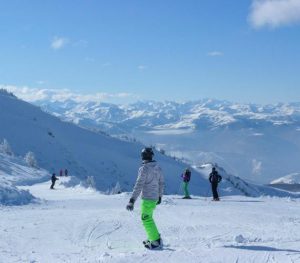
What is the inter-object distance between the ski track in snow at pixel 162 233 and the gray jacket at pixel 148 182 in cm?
Answer: 117

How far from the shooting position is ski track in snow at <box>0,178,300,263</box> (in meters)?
9.65

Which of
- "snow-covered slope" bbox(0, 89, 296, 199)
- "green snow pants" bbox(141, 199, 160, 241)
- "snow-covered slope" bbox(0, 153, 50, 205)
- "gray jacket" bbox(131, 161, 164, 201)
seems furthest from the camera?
"snow-covered slope" bbox(0, 89, 296, 199)

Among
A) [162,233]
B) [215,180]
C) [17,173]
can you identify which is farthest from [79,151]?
[162,233]

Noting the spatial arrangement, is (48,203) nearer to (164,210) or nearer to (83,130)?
(164,210)

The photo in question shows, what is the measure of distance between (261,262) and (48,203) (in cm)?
1493

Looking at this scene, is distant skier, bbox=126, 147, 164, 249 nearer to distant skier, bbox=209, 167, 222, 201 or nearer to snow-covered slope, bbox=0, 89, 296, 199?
distant skier, bbox=209, 167, 222, 201

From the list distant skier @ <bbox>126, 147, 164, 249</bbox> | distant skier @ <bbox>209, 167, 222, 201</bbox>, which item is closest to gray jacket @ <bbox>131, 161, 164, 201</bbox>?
distant skier @ <bbox>126, 147, 164, 249</bbox>

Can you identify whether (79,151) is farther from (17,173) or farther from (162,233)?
(162,233)

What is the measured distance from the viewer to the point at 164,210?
61.1 feet

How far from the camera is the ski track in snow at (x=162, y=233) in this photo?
965cm

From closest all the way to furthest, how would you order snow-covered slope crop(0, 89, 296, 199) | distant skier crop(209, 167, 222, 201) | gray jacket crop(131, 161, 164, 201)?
gray jacket crop(131, 161, 164, 201) → distant skier crop(209, 167, 222, 201) → snow-covered slope crop(0, 89, 296, 199)

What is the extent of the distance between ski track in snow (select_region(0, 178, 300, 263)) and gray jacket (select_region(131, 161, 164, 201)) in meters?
1.17

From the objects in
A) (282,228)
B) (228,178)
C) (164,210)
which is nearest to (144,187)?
(282,228)

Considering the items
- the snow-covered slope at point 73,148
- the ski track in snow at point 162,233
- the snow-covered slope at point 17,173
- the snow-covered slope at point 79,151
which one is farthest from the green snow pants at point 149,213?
the snow-covered slope at point 79,151
